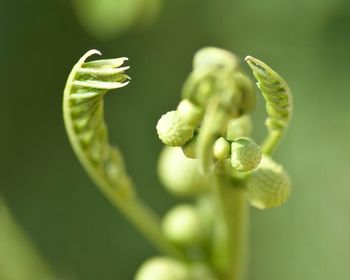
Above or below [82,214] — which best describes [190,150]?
above

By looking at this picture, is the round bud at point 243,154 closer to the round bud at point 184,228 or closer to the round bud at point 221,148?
the round bud at point 221,148

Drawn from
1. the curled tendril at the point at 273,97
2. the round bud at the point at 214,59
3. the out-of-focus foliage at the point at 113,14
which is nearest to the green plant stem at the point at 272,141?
the curled tendril at the point at 273,97

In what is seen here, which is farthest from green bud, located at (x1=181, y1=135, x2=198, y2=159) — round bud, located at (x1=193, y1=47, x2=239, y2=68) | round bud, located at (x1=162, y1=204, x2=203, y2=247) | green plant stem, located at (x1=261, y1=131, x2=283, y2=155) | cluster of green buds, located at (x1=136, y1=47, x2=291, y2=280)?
round bud, located at (x1=162, y1=204, x2=203, y2=247)

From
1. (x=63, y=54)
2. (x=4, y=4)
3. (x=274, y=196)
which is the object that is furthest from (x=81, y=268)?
(x=274, y=196)

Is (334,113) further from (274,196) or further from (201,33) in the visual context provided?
(274,196)

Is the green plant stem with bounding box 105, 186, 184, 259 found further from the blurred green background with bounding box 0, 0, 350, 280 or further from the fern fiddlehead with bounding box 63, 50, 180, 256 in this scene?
the blurred green background with bounding box 0, 0, 350, 280

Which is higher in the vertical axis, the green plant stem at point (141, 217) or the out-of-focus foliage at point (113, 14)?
the out-of-focus foliage at point (113, 14)
